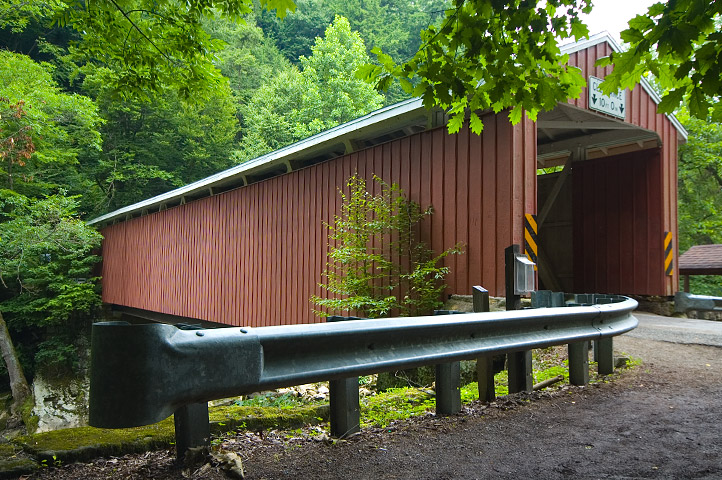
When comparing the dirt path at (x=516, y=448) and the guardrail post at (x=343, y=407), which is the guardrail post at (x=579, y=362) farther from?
the guardrail post at (x=343, y=407)

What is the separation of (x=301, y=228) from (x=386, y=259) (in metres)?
2.52

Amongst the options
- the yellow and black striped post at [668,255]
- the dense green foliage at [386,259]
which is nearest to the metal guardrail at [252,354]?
the dense green foliage at [386,259]

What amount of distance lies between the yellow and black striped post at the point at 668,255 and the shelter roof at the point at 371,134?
190cm

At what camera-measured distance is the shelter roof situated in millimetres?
6781

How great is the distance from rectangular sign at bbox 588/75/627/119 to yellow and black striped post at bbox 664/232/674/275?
8.01ft

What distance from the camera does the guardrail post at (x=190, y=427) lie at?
5.77 ft

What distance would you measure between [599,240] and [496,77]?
26.1ft

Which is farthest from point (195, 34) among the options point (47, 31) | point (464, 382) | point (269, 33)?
point (269, 33)

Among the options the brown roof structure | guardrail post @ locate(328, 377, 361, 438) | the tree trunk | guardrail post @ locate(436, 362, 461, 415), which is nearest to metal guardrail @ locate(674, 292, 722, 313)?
the brown roof structure

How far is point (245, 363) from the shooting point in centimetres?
153

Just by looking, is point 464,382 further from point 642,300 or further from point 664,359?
point 642,300

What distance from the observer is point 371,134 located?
309 inches

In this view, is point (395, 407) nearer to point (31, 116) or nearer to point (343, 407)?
point (343, 407)

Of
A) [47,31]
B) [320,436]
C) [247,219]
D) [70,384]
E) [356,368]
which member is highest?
[47,31]
